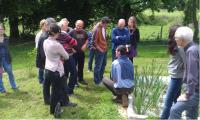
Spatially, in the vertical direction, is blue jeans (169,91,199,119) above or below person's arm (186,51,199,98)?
below

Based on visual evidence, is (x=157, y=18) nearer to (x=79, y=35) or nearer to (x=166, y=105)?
(x=79, y=35)

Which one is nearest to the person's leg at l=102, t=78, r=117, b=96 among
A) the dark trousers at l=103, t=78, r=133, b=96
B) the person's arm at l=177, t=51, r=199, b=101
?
the dark trousers at l=103, t=78, r=133, b=96

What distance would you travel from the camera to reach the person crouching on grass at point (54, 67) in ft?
29.6

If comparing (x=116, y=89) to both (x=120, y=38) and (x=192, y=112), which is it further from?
(x=192, y=112)

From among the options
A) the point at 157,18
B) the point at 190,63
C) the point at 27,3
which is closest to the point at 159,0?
the point at 27,3

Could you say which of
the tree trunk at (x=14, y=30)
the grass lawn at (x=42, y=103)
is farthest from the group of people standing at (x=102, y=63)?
the tree trunk at (x=14, y=30)

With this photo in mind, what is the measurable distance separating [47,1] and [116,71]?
58.4ft

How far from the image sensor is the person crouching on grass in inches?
355

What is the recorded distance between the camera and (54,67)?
29.9 ft

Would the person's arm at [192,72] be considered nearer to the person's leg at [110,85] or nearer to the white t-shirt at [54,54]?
the white t-shirt at [54,54]

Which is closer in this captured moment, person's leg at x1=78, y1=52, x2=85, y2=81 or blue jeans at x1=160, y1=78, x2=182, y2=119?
blue jeans at x1=160, y1=78, x2=182, y2=119

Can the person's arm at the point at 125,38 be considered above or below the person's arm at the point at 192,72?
below

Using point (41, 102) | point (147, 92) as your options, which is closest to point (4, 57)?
point (41, 102)

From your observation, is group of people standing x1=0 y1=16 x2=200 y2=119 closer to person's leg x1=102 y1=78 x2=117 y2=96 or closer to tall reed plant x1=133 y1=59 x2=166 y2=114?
person's leg x1=102 y1=78 x2=117 y2=96
